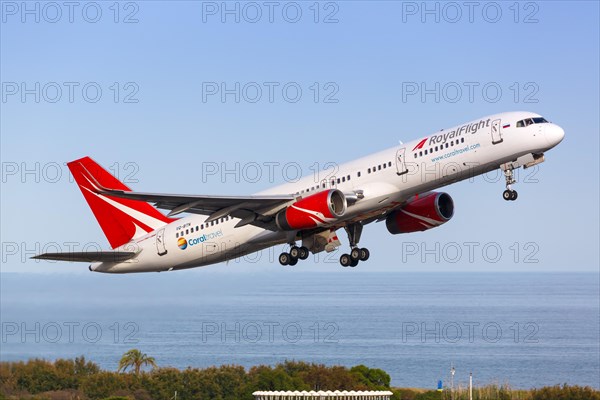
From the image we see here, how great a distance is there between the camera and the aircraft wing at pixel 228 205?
1577 inches

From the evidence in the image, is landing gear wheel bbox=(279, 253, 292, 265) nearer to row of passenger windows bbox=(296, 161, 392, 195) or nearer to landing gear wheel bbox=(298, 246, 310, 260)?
landing gear wheel bbox=(298, 246, 310, 260)

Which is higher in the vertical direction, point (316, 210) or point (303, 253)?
point (316, 210)

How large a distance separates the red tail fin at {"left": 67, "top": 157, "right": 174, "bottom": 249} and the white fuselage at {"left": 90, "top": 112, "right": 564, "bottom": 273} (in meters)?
5.05

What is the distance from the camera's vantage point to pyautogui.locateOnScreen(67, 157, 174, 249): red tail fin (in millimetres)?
49094

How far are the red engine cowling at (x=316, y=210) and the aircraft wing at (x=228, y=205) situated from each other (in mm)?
1113

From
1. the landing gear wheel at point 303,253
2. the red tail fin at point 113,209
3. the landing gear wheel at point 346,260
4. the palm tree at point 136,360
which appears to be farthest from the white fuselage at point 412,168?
the palm tree at point 136,360

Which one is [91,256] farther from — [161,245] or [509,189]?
[509,189]

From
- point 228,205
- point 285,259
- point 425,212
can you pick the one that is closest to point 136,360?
point 285,259

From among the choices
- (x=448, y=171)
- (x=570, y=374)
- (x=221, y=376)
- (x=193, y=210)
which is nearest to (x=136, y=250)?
(x=193, y=210)

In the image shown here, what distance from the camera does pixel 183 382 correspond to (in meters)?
81.6

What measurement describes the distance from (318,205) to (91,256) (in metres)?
13.6

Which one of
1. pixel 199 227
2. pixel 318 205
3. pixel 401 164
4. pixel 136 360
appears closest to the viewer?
pixel 401 164

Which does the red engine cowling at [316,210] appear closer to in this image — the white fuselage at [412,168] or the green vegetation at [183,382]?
the white fuselage at [412,168]

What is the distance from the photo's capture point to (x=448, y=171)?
3859 centimetres
